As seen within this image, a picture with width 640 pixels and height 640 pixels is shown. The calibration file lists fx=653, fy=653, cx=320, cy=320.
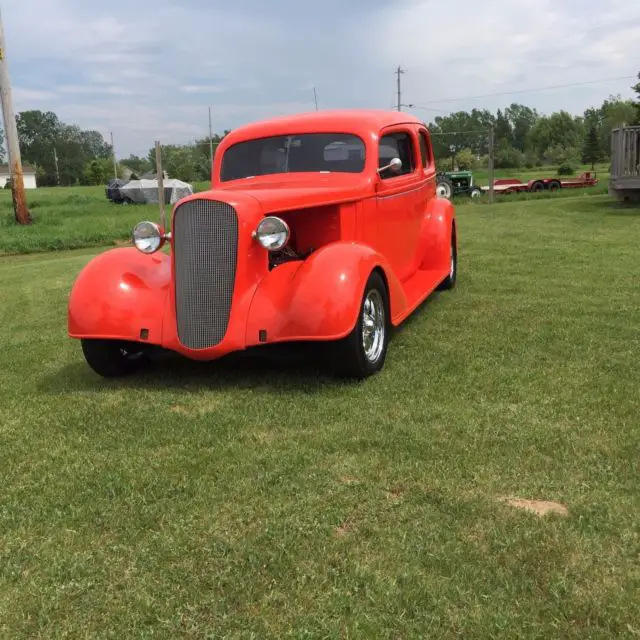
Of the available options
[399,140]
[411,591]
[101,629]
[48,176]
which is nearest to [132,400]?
[101,629]

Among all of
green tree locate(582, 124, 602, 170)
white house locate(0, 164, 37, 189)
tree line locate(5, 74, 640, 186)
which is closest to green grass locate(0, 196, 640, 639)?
tree line locate(5, 74, 640, 186)

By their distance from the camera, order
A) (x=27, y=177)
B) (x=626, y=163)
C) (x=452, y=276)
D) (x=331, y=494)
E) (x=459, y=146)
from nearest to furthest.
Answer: (x=331, y=494), (x=452, y=276), (x=626, y=163), (x=459, y=146), (x=27, y=177)

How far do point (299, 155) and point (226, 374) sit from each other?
2101 millimetres

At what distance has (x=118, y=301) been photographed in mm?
4539

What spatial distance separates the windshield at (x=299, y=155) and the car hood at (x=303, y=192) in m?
0.25

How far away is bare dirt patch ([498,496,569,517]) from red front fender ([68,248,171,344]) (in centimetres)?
257

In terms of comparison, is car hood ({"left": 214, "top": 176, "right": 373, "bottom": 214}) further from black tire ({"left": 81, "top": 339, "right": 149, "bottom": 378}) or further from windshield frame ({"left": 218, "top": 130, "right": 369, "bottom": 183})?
black tire ({"left": 81, "top": 339, "right": 149, "bottom": 378})

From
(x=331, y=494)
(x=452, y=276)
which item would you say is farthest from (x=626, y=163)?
(x=331, y=494)

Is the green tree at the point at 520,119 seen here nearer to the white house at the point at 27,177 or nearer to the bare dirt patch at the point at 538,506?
the white house at the point at 27,177

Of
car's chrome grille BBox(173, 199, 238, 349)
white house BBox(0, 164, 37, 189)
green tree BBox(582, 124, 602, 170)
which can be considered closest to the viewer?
car's chrome grille BBox(173, 199, 238, 349)

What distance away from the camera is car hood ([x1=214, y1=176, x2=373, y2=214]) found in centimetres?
446

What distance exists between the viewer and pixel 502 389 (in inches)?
163

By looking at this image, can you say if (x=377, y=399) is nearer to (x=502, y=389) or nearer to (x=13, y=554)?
(x=502, y=389)

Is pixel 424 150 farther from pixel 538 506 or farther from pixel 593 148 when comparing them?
pixel 593 148
